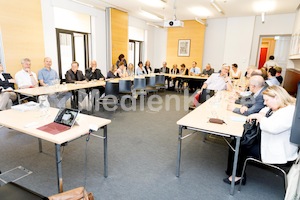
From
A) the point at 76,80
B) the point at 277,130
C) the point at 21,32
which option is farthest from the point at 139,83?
the point at 277,130

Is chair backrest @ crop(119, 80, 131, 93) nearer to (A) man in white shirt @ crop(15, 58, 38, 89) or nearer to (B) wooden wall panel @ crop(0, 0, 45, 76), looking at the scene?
(A) man in white shirt @ crop(15, 58, 38, 89)

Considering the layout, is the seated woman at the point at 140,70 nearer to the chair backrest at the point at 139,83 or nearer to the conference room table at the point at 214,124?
the chair backrest at the point at 139,83

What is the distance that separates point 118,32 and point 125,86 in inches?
147

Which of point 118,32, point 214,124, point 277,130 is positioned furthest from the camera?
point 118,32

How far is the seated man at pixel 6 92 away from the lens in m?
4.14

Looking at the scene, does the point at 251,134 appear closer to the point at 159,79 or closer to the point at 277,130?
the point at 277,130

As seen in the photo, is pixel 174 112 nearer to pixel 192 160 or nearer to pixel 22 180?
pixel 192 160

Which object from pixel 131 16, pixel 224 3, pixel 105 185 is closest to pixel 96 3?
pixel 131 16

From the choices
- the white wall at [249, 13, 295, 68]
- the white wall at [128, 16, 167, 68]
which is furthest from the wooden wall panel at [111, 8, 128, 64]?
the white wall at [249, 13, 295, 68]

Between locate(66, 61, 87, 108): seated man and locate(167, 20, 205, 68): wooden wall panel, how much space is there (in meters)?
6.19

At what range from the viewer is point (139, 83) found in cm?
607

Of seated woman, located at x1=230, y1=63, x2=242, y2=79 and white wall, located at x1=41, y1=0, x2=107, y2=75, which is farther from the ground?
white wall, located at x1=41, y1=0, x2=107, y2=75

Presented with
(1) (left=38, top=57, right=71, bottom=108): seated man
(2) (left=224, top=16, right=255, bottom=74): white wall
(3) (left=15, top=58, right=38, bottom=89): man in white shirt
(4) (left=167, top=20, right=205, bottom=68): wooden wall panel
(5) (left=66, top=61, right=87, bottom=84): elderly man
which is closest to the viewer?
(3) (left=15, top=58, right=38, bottom=89): man in white shirt

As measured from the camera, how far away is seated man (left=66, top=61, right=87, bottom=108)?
17.3 feet
